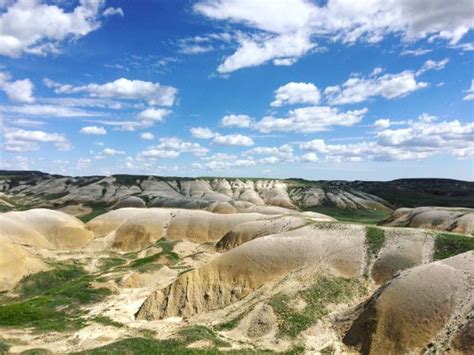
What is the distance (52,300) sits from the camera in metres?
47.0

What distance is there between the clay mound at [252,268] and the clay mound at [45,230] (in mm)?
39905

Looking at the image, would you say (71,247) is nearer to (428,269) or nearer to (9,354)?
(9,354)

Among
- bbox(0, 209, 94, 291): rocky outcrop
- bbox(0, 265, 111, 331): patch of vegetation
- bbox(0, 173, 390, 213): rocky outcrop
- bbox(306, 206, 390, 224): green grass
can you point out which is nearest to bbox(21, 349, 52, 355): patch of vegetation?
bbox(0, 265, 111, 331): patch of vegetation

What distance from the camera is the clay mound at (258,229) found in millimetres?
64312

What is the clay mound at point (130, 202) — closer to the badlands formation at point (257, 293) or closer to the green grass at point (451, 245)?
the badlands formation at point (257, 293)

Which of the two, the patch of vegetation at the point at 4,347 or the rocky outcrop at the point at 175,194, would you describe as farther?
the rocky outcrop at the point at 175,194

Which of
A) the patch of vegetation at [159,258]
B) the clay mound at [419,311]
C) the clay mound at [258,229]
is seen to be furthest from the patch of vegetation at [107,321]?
the clay mound at [258,229]

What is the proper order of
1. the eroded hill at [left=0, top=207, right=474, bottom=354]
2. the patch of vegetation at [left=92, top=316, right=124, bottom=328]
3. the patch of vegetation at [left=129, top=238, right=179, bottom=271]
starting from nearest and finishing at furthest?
1. the eroded hill at [left=0, top=207, right=474, bottom=354]
2. the patch of vegetation at [left=92, top=316, right=124, bottom=328]
3. the patch of vegetation at [left=129, top=238, right=179, bottom=271]

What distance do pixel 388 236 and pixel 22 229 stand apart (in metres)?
60.3

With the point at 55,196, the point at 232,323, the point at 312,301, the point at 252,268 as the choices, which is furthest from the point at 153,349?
the point at 55,196

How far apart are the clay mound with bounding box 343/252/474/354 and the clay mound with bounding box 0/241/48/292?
41464 millimetres

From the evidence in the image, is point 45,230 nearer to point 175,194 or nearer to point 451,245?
point 451,245

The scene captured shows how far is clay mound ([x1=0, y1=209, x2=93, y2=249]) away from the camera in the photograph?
7606 centimetres

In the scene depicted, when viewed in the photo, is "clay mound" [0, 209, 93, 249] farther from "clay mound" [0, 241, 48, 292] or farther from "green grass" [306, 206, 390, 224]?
"green grass" [306, 206, 390, 224]
